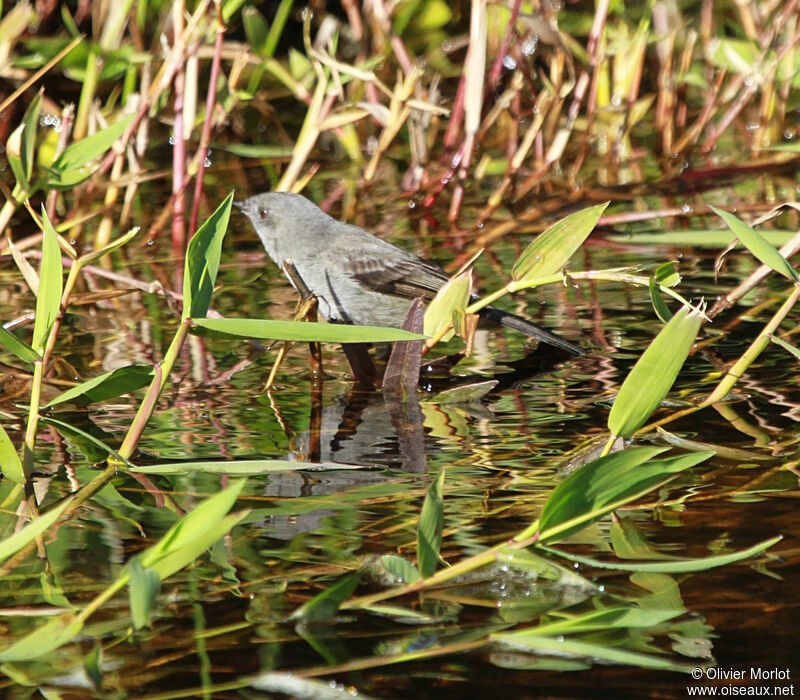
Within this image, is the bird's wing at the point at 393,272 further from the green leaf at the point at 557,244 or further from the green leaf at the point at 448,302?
the green leaf at the point at 557,244

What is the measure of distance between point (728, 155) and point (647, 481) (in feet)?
17.4

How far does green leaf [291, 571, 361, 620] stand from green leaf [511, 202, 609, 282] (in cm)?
126

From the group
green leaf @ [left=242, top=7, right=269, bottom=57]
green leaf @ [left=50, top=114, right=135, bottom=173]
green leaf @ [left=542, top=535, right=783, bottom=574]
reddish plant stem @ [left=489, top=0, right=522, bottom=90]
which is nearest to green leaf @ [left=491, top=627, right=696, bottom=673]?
green leaf @ [left=542, top=535, right=783, bottom=574]

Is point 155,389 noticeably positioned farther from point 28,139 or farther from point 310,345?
point 28,139

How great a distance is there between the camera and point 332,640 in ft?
7.39

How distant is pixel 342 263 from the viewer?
5.17 metres

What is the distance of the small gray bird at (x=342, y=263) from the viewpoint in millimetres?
5023

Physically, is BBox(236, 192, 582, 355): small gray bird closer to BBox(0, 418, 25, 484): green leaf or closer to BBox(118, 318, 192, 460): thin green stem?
BBox(118, 318, 192, 460): thin green stem

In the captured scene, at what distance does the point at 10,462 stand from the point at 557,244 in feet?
4.97

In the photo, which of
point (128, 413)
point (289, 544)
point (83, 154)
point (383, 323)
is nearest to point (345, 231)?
point (383, 323)

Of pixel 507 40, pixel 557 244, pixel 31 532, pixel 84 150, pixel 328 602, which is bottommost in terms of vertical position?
pixel 328 602

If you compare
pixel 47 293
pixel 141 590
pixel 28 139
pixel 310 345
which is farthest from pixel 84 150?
pixel 141 590

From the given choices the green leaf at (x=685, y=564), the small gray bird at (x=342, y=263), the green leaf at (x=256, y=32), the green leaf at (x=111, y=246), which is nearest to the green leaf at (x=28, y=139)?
the green leaf at (x=111, y=246)

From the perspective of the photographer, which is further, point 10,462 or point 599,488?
point 10,462
